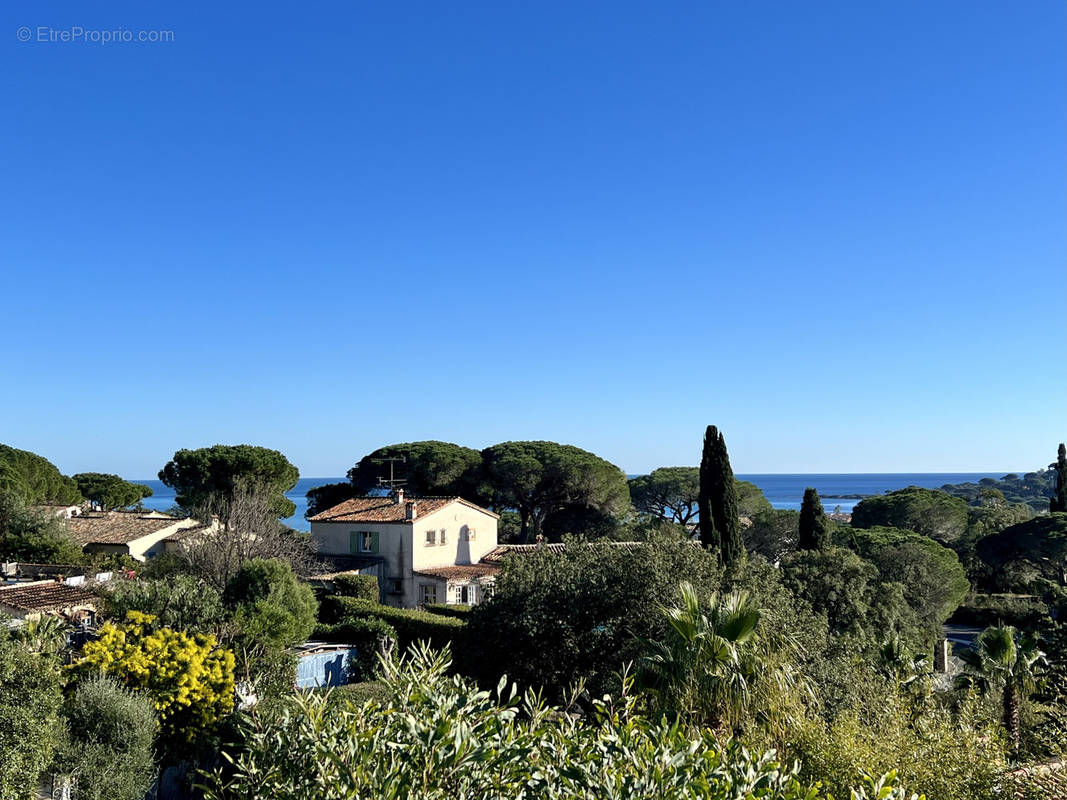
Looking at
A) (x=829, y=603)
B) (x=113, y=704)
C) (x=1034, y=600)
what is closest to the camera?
(x=113, y=704)

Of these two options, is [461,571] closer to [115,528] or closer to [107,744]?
[115,528]

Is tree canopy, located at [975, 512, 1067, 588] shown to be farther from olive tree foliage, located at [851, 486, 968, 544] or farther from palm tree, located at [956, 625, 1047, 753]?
palm tree, located at [956, 625, 1047, 753]

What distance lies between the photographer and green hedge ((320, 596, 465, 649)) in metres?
22.7

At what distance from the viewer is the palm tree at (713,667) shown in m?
10.2

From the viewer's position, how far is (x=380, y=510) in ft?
124

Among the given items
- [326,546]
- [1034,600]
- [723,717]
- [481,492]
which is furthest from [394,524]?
[1034,600]

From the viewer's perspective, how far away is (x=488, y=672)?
1750cm

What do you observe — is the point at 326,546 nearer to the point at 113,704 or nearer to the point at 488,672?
the point at 488,672

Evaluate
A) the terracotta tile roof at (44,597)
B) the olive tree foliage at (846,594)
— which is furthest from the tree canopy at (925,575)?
the terracotta tile roof at (44,597)

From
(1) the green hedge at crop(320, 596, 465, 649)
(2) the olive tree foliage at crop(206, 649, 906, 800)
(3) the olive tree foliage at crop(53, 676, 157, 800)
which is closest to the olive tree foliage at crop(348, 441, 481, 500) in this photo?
(1) the green hedge at crop(320, 596, 465, 649)

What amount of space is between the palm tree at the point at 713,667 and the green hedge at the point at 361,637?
35.1ft

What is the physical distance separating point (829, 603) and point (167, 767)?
71.5 ft

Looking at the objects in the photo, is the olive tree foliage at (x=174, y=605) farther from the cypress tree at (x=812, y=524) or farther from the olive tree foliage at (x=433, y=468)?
the olive tree foliage at (x=433, y=468)

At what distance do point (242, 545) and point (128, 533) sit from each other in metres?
12.0
